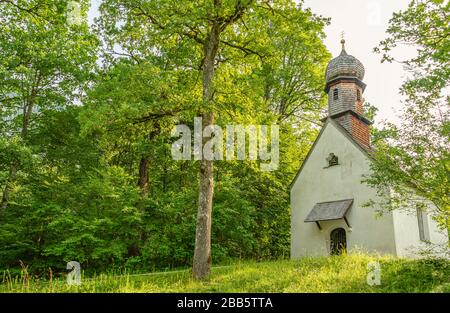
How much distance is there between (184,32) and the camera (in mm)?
10789

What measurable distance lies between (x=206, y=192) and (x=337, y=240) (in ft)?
29.6

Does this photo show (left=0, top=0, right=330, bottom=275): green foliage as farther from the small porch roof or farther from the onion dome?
the onion dome

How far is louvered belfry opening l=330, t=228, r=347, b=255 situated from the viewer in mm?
15836

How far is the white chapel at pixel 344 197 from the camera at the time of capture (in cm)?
1452

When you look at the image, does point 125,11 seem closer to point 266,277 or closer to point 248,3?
point 248,3

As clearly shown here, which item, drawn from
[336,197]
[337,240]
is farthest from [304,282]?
[336,197]

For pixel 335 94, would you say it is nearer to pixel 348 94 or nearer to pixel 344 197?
pixel 348 94

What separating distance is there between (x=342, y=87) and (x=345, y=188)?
6.01m

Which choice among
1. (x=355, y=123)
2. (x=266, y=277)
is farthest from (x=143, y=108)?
(x=355, y=123)

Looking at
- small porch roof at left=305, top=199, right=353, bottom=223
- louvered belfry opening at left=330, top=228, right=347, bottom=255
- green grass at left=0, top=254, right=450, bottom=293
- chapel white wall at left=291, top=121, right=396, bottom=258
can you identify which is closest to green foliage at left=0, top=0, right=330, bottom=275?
chapel white wall at left=291, top=121, right=396, bottom=258

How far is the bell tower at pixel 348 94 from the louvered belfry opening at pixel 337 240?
4.89m

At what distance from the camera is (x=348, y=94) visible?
61.4 feet

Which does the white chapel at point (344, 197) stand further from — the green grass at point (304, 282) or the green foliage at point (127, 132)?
the green grass at point (304, 282)

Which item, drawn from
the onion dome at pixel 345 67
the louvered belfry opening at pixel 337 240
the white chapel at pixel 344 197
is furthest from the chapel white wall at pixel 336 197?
the onion dome at pixel 345 67
